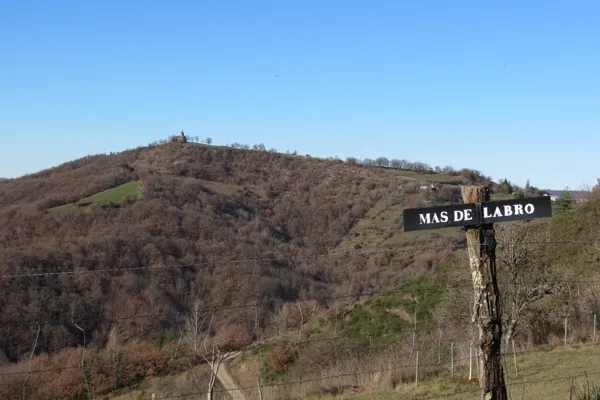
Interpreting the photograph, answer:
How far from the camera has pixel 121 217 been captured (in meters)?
69.8

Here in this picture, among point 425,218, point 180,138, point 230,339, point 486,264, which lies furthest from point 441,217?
point 180,138

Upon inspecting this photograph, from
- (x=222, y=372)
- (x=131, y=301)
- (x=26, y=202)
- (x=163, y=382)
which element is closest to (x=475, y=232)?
(x=163, y=382)

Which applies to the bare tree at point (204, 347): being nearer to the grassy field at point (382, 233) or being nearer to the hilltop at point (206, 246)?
the hilltop at point (206, 246)

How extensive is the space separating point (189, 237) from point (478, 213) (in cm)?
6728

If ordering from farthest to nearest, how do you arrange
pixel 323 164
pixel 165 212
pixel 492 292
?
1. pixel 323 164
2. pixel 165 212
3. pixel 492 292

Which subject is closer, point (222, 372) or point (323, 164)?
point (222, 372)

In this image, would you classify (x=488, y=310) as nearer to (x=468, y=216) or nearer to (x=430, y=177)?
(x=468, y=216)

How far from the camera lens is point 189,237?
7075 cm

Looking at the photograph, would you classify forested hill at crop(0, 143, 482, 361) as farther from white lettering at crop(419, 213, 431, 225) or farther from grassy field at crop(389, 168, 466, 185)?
white lettering at crop(419, 213, 431, 225)

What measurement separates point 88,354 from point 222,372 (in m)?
10.3

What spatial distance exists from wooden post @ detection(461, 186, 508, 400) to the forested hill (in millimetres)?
5739

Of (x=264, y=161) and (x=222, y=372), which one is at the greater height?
(x=264, y=161)

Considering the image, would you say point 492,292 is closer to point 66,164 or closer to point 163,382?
point 163,382

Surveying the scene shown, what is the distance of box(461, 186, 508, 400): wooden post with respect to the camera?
17.2ft
